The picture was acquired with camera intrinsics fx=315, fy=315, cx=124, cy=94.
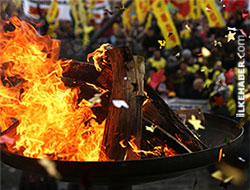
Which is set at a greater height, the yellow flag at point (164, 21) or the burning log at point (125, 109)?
the yellow flag at point (164, 21)

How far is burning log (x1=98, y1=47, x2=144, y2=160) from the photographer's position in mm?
1804

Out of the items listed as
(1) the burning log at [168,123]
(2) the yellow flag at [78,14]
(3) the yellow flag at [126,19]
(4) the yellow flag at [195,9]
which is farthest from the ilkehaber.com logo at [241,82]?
(2) the yellow flag at [78,14]

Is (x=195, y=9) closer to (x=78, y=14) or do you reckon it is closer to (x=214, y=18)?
(x=214, y=18)

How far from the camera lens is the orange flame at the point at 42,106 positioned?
2064mm

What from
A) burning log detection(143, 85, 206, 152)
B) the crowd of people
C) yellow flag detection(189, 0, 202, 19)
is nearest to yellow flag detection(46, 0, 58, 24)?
the crowd of people

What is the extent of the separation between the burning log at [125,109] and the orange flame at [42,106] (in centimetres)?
22

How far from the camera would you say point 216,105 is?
4.88 meters

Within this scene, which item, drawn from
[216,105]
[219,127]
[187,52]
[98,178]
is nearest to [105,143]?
[98,178]

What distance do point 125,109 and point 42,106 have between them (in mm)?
723

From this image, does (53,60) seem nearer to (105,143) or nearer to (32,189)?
(105,143)

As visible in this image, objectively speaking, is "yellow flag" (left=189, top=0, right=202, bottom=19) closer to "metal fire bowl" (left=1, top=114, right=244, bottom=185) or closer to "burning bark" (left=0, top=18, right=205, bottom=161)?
"burning bark" (left=0, top=18, right=205, bottom=161)

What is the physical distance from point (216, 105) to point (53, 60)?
3250mm

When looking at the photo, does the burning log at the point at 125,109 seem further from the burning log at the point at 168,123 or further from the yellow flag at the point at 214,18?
the yellow flag at the point at 214,18

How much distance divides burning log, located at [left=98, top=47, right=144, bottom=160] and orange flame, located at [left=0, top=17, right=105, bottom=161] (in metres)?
0.22
